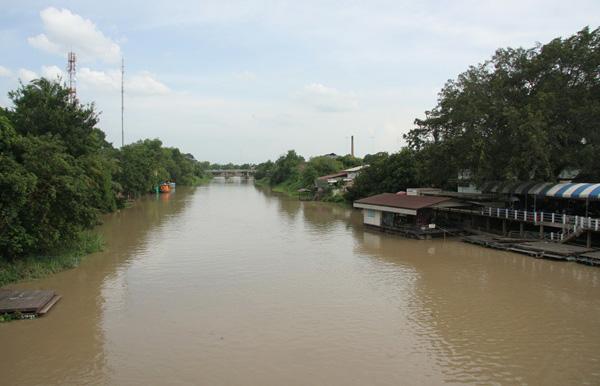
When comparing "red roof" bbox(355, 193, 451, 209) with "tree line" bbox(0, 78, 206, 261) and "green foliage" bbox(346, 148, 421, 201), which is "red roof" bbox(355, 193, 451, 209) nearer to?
"green foliage" bbox(346, 148, 421, 201)

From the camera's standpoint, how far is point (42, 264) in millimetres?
19062

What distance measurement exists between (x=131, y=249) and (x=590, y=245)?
23969 mm

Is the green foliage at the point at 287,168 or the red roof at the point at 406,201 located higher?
the green foliage at the point at 287,168

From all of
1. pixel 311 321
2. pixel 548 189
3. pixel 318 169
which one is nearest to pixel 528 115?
pixel 548 189

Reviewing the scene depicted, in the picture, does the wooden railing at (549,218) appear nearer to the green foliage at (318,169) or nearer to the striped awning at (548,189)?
the striped awning at (548,189)

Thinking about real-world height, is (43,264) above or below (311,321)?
above

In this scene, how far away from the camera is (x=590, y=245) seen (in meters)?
22.7

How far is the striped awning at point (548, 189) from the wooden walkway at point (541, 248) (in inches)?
105

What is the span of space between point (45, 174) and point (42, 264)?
389 centimetres

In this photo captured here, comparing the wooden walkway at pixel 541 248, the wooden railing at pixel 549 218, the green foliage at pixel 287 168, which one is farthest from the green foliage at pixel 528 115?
the green foliage at pixel 287 168

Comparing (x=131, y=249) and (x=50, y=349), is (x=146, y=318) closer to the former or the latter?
(x=50, y=349)

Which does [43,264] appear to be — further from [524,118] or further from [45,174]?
[524,118]

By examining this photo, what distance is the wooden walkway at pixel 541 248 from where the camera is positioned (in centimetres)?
2094

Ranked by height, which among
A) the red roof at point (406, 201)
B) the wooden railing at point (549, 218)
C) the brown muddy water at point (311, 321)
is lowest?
the brown muddy water at point (311, 321)
